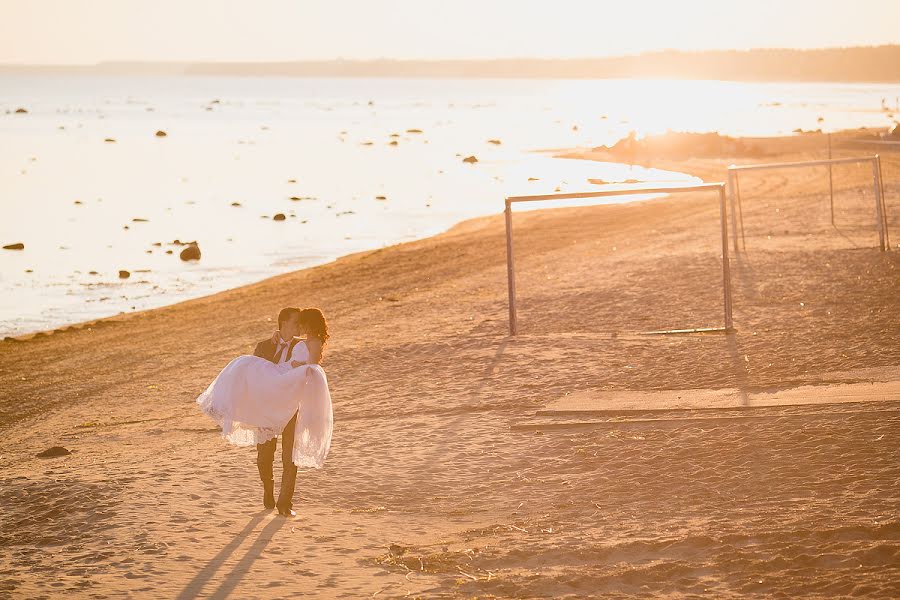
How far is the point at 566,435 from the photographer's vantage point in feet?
34.4

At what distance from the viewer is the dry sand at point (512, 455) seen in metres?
7.37

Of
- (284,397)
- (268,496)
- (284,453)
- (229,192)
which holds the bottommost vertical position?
(268,496)

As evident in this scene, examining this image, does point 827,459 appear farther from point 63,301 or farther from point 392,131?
point 392,131

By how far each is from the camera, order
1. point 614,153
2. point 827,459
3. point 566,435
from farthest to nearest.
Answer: point 614,153 → point 566,435 → point 827,459

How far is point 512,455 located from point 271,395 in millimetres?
2363

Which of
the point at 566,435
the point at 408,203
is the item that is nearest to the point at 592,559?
the point at 566,435

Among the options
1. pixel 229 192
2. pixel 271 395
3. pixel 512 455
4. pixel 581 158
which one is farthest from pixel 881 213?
pixel 581 158

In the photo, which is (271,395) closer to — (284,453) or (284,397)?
(284,397)

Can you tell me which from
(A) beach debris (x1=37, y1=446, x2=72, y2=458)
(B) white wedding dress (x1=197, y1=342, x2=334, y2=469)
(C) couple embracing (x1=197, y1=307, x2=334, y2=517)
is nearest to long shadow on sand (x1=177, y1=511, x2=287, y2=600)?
(C) couple embracing (x1=197, y1=307, x2=334, y2=517)

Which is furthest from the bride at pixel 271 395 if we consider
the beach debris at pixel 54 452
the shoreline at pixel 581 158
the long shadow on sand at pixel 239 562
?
the shoreline at pixel 581 158

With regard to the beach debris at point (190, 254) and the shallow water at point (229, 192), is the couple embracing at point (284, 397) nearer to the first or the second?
the shallow water at point (229, 192)

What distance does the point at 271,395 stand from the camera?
838 centimetres

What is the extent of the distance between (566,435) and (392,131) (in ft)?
297

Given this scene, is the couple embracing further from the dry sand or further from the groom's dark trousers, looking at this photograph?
the dry sand
